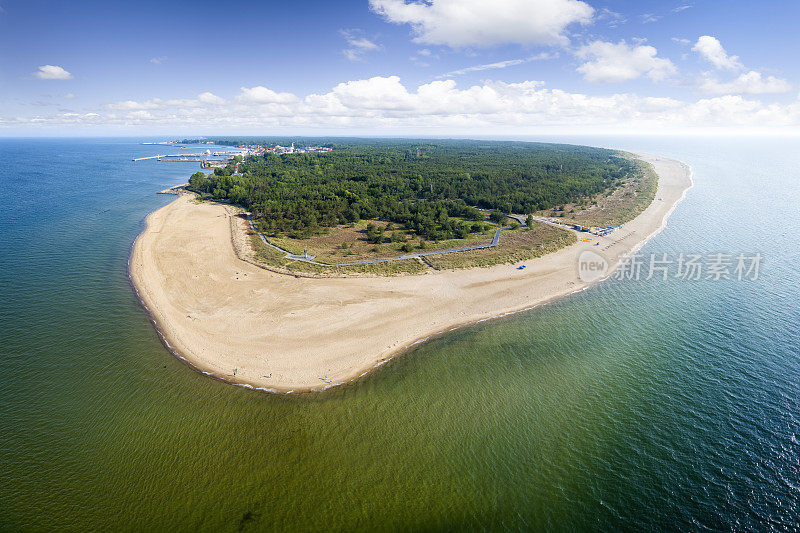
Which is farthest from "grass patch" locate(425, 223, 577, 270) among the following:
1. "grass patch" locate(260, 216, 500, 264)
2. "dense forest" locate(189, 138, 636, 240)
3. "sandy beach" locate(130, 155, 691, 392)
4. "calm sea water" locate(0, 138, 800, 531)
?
"calm sea water" locate(0, 138, 800, 531)

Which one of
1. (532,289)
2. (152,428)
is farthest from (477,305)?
(152,428)

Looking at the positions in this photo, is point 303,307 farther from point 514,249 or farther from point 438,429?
point 514,249

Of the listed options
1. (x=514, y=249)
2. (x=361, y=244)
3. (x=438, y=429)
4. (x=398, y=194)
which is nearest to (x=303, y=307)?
(x=438, y=429)

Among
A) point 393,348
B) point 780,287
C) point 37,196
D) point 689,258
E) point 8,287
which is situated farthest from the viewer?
point 37,196

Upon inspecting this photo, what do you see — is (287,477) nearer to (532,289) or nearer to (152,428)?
(152,428)

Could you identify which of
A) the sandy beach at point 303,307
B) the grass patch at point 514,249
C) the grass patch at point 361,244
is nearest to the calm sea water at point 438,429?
the sandy beach at point 303,307

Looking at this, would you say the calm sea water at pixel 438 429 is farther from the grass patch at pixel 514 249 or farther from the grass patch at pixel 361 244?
the grass patch at pixel 361 244
